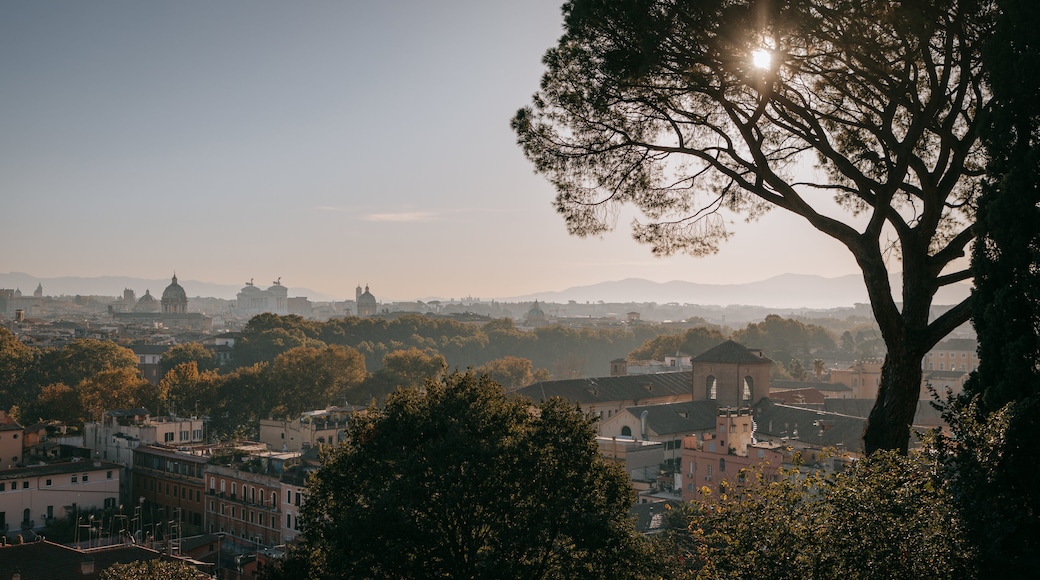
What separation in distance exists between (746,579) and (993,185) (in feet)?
11.3

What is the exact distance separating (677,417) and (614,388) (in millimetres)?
9947

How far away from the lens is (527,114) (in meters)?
9.37

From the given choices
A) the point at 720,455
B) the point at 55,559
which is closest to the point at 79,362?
the point at 55,559

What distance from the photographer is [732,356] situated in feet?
147

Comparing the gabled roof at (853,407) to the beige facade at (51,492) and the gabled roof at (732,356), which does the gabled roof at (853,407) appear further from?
the beige facade at (51,492)

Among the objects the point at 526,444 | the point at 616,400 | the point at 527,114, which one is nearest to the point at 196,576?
the point at 526,444

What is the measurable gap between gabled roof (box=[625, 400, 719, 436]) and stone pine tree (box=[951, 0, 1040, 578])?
103ft

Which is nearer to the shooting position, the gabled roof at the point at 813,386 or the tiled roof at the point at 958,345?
the gabled roof at the point at 813,386

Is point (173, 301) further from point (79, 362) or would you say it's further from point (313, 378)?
point (313, 378)

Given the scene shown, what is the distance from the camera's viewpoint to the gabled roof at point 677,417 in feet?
126

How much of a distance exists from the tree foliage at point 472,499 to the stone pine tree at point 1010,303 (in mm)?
3953

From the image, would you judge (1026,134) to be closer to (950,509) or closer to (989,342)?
(989,342)

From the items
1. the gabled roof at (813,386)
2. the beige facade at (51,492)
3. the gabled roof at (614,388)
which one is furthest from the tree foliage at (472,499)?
the gabled roof at (813,386)

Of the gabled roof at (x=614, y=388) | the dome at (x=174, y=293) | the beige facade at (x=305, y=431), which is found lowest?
the beige facade at (x=305, y=431)
